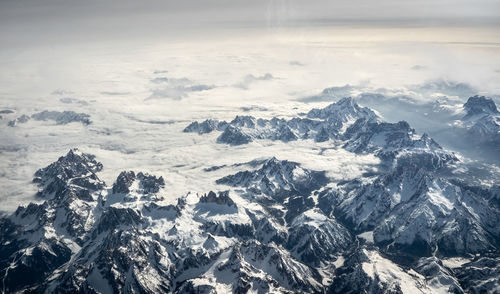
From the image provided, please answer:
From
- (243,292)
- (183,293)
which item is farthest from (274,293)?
(183,293)

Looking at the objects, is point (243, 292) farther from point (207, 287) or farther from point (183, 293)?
point (183, 293)

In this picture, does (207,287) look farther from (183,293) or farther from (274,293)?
(274,293)

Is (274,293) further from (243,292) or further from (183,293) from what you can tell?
(183,293)

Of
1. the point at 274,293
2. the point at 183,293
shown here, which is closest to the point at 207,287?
the point at 183,293

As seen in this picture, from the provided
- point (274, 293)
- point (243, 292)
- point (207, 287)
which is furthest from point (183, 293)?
point (274, 293)

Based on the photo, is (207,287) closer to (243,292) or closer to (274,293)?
(243,292)
